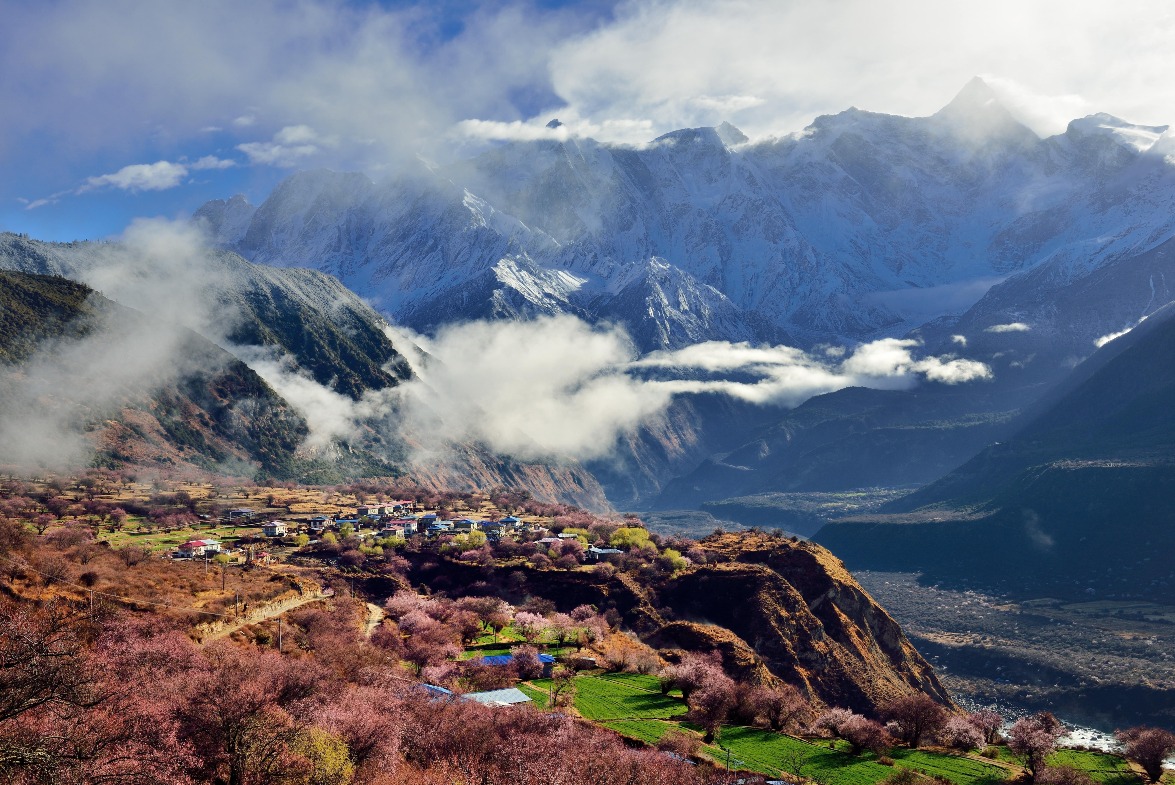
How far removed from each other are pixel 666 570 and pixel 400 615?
1588 inches

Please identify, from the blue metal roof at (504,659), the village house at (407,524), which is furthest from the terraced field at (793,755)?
the village house at (407,524)

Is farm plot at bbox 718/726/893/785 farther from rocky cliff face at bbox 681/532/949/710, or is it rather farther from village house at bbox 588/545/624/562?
village house at bbox 588/545/624/562

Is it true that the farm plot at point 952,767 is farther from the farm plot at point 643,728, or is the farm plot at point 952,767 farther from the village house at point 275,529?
A: the village house at point 275,529

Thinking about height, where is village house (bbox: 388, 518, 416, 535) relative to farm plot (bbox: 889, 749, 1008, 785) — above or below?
above

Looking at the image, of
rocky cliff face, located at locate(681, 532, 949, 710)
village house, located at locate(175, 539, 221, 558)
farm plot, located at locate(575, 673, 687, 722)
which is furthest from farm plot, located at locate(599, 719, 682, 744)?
village house, located at locate(175, 539, 221, 558)

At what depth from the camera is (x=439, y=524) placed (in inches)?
5925

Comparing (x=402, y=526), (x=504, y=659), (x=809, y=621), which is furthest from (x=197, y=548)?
(x=809, y=621)

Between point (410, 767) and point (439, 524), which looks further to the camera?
Answer: point (439, 524)

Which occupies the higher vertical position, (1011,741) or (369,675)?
(369,675)

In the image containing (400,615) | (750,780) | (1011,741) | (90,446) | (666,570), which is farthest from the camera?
(90,446)

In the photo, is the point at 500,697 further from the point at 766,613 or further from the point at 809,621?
the point at 809,621

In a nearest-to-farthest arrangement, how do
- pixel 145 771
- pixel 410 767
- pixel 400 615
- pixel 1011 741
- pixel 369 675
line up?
1. pixel 145 771
2. pixel 410 767
3. pixel 369 675
4. pixel 1011 741
5. pixel 400 615

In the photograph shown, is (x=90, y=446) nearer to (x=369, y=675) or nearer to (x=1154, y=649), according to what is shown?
(x=369, y=675)

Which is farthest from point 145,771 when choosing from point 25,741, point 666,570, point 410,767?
point 666,570
